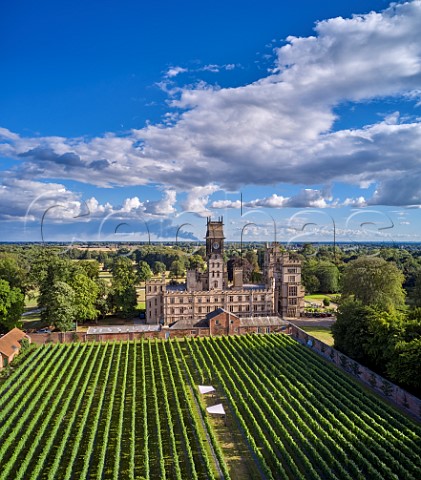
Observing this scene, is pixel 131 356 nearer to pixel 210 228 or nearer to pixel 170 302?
pixel 170 302

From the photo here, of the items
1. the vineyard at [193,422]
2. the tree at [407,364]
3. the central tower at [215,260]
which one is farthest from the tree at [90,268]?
the tree at [407,364]

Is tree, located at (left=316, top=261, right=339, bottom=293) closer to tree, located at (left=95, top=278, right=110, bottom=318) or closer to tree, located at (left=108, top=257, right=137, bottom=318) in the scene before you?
tree, located at (left=108, top=257, right=137, bottom=318)

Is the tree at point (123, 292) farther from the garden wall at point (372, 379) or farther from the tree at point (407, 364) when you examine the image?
the tree at point (407, 364)

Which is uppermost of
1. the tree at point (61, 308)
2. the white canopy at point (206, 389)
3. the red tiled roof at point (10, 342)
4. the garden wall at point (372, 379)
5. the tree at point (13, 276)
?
the tree at point (13, 276)

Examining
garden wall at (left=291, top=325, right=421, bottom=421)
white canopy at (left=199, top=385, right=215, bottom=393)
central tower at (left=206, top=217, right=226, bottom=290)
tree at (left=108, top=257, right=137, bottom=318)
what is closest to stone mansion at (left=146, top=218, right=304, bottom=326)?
central tower at (left=206, top=217, right=226, bottom=290)

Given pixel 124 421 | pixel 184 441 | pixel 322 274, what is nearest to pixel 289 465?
pixel 184 441

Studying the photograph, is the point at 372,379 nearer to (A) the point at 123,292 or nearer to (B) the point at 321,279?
(A) the point at 123,292
